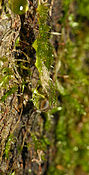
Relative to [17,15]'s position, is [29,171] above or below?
below

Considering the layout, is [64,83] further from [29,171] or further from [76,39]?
[29,171]

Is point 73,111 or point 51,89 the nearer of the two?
point 51,89

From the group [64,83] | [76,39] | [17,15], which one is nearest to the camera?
[17,15]

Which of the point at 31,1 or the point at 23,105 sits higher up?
the point at 31,1

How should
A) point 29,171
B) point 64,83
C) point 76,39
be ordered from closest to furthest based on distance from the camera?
point 29,171
point 64,83
point 76,39

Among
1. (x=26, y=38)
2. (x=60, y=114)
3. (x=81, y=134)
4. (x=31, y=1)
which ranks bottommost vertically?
(x=81, y=134)

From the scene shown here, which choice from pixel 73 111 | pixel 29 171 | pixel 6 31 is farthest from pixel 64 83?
pixel 6 31

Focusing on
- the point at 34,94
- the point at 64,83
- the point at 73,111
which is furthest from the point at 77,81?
the point at 34,94

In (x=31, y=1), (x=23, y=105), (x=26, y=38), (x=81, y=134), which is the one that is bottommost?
(x=81, y=134)

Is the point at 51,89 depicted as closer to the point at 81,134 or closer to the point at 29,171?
the point at 29,171
